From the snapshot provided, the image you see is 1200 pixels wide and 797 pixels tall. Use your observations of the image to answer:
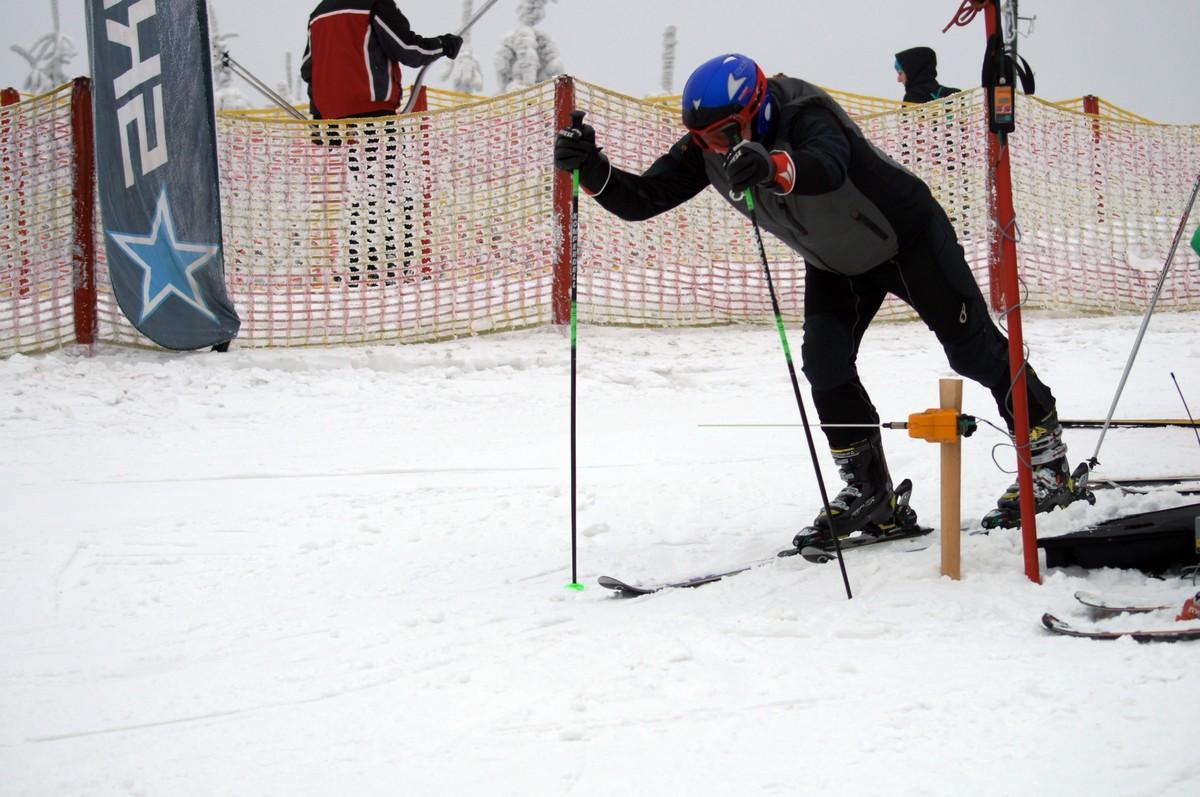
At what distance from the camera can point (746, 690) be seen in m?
2.51

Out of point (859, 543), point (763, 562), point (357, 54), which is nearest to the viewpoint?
point (763, 562)

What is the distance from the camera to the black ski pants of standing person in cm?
370

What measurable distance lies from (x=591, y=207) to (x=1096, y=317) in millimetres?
4546

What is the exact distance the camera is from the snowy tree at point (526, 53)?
26.5 meters

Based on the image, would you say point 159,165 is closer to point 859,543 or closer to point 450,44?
point 450,44

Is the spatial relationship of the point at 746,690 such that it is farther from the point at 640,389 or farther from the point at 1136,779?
the point at 640,389

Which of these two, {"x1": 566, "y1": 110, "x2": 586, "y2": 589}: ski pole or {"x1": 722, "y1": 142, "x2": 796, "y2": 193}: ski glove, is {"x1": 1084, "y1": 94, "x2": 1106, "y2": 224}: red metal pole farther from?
{"x1": 722, "y1": 142, "x2": 796, "y2": 193}: ski glove

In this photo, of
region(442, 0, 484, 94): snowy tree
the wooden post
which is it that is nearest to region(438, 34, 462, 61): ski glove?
the wooden post

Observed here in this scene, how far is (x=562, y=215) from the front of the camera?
27.5ft

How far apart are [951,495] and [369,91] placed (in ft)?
23.7

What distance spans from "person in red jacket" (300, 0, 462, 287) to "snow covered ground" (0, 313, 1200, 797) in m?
2.25

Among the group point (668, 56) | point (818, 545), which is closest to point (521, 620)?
point (818, 545)

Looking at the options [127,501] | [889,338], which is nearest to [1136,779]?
[127,501]

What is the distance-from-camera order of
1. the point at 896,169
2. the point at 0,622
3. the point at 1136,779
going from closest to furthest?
the point at 1136,779 → the point at 0,622 → the point at 896,169
